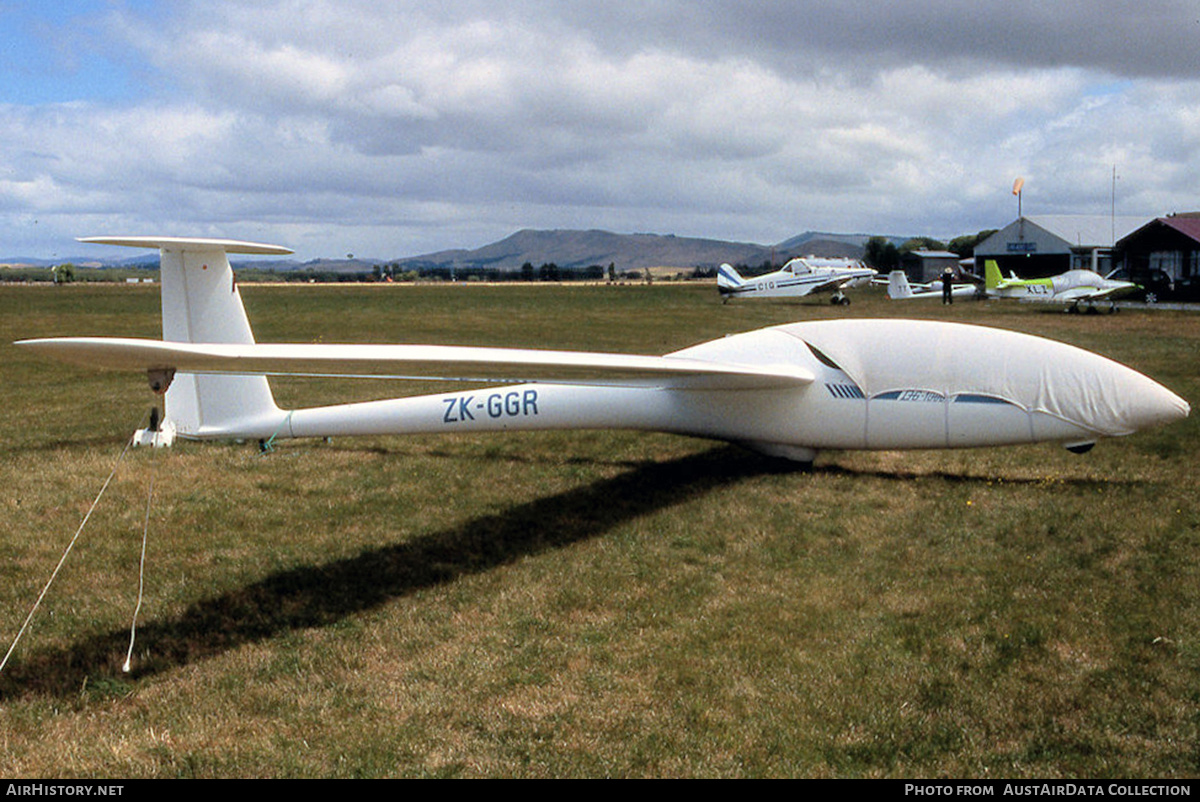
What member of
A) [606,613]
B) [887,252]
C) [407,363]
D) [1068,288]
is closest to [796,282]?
[1068,288]

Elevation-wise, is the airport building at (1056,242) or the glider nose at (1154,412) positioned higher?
the airport building at (1056,242)

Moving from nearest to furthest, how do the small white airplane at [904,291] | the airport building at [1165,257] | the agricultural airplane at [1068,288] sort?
Answer: the agricultural airplane at [1068,288] → the airport building at [1165,257] → the small white airplane at [904,291]

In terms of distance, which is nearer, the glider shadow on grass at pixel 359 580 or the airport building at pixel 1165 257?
the glider shadow on grass at pixel 359 580

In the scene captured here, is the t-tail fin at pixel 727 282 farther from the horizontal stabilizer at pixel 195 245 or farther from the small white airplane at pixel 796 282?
the horizontal stabilizer at pixel 195 245

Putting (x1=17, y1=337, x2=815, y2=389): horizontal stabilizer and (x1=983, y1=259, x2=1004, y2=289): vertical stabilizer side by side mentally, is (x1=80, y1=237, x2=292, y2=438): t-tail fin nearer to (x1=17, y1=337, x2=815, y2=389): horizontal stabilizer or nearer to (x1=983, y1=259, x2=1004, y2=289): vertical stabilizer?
(x1=17, y1=337, x2=815, y2=389): horizontal stabilizer

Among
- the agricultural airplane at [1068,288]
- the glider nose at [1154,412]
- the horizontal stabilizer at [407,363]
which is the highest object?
the agricultural airplane at [1068,288]

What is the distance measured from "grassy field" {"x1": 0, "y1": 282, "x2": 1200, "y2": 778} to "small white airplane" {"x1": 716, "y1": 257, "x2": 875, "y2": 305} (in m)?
35.7

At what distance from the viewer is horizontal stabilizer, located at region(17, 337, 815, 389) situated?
4277mm

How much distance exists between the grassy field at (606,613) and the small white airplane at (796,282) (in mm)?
35739

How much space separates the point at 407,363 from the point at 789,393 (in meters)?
4.52

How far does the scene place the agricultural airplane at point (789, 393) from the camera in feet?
26.8

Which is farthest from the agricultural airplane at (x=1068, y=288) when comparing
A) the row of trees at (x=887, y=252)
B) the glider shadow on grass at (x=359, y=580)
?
the row of trees at (x=887, y=252)

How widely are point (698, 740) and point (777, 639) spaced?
4.20 feet

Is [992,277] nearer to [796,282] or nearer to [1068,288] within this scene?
[1068,288]
